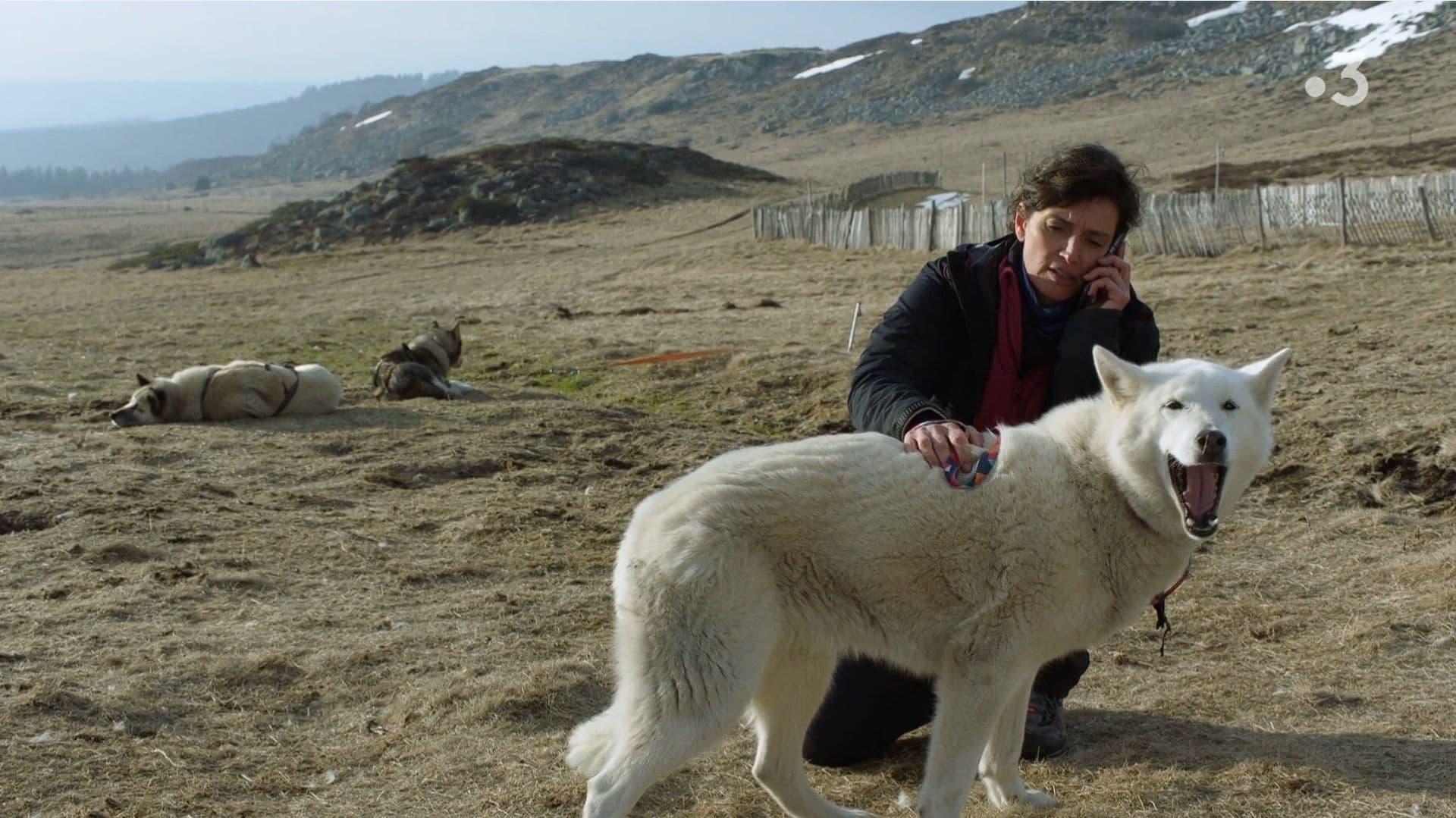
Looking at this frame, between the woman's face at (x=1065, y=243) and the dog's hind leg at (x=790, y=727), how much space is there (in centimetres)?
154

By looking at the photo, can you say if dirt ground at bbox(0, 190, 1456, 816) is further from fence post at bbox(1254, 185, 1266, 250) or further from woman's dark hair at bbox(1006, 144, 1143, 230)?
fence post at bbox(1254, 185, 1266, 250)

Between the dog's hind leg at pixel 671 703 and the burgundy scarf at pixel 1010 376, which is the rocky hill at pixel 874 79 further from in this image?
the dog's hind leg at pixel 671 703

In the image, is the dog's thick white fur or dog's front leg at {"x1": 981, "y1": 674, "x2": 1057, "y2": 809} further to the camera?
dog's front leg at {"x1": 981, "y1": 674, "x2": 1057, "y2": 809}

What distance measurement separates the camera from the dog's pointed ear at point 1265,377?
12.6 feet

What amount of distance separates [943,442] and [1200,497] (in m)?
0.74

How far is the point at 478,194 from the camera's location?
4291 cm

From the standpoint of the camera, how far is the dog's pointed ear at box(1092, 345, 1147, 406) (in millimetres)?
3807

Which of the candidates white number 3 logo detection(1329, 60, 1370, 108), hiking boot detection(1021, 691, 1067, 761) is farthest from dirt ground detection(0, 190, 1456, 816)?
white number 3 logo detection(1329, 60, 1370, 108)

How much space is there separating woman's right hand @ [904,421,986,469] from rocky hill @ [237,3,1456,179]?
2577 inches

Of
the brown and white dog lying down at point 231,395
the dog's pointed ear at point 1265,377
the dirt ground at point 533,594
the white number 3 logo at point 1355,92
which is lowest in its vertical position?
the dirt ground at point 533,594

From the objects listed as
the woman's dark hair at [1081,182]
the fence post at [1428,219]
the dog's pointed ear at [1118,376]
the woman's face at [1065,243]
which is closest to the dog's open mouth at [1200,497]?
the dog's pointed ear at [1118,376]

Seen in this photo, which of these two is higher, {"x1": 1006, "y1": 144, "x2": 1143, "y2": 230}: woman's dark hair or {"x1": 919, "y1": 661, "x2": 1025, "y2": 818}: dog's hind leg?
{"x1": 1006, "y1": 144, "x2": 1143, "y2": 230}: woman's dark hair

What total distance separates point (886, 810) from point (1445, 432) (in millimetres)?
5076

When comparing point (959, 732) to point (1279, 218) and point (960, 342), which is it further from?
point (1279, 218)
